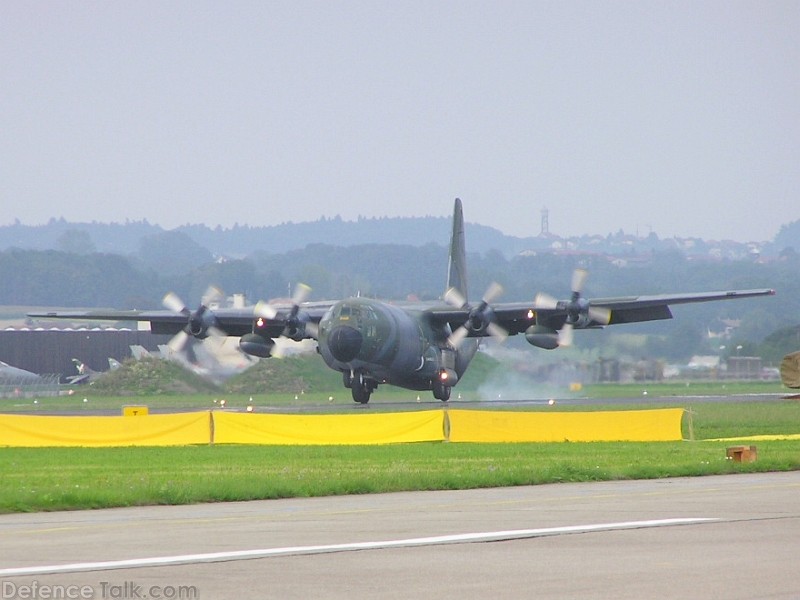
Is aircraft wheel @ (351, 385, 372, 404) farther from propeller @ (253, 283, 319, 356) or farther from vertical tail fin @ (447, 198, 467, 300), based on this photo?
→ vertical tail fin @ (447, 198, 467, 300)

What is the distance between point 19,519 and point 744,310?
326 feet

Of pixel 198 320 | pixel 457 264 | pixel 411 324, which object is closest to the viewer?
pixel 411 324

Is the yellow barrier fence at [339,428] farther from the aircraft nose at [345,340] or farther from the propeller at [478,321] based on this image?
the propeller at [478,321]

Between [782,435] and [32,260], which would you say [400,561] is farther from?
[32,260]

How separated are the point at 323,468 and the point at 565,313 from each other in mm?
30631

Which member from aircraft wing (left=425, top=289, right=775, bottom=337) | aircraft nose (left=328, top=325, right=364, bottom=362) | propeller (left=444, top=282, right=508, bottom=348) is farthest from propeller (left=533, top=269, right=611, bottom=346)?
aircraft nose (left=328, top=325, right=364, bottom=362)

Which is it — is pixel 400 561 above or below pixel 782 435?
above

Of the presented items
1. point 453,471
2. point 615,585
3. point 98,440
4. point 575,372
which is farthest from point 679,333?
point 615,585

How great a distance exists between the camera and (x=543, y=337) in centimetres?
5350

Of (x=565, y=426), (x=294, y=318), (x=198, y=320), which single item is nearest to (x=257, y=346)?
(x=294, y=318)

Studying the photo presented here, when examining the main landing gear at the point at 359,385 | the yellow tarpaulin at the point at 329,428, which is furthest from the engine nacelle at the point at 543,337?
the yellow tarpaulin at the point at 329,428

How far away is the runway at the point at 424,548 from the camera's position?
10.1 meters

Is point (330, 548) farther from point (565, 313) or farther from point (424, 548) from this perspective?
point (565, 313)

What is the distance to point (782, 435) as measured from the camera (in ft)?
117
